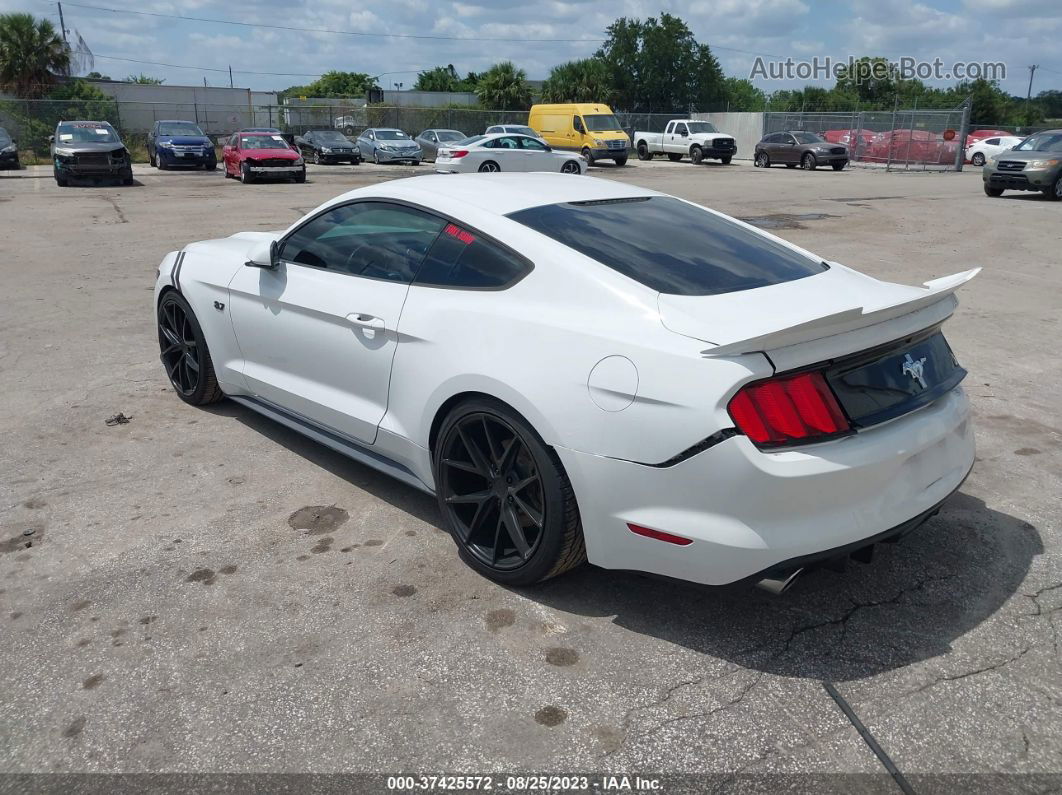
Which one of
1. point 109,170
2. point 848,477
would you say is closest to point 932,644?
point 848,477

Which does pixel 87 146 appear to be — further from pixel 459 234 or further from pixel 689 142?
pixel 689 142

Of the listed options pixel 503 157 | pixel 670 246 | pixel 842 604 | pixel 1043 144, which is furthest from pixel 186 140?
pixel 842 604

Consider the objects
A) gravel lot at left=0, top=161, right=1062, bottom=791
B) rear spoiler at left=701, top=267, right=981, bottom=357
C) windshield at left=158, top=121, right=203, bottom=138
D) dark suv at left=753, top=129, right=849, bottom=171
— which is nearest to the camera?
gravel lot at left=0, top=161, right=1062, bottom=791

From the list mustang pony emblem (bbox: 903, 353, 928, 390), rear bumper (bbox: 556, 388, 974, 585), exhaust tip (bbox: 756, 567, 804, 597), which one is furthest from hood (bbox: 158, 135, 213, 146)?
exhaust tip (bbox: 756, 567, 804, 597)

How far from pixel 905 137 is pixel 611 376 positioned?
36503mm

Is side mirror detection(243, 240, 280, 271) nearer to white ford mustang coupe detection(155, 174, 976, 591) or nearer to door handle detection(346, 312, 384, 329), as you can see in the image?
white ford mustang coupe detection(155, 174, 976, 591)

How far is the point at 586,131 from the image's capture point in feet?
115

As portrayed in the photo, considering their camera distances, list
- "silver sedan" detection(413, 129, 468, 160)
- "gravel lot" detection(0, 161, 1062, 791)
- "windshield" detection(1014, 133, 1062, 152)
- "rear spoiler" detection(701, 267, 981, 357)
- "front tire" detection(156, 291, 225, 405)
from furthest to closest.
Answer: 1. "silver sedan" detection(413, 129, 468, 160)
2. "windshield" detection(1014, 133, 1062, 152)
3. "front tire" detection(156, 291, 225, 405)
4. "rear spoiler" detection(701, 267, 981, 357)
5. "gravel lot" detection(0, 161, 1062, 791)

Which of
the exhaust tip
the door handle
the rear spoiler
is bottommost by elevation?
the exhaust tip

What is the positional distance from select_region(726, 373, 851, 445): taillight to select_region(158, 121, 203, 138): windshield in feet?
100

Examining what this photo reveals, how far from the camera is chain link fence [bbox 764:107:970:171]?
33.7 metres

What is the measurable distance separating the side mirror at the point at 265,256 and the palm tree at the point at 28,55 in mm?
48860

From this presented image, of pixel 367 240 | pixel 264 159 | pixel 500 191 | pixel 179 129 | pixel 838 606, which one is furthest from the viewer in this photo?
pixel 179 129

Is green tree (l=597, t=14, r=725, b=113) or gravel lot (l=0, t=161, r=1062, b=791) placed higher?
green tree (l=597, t=14, r=725, b=113)
